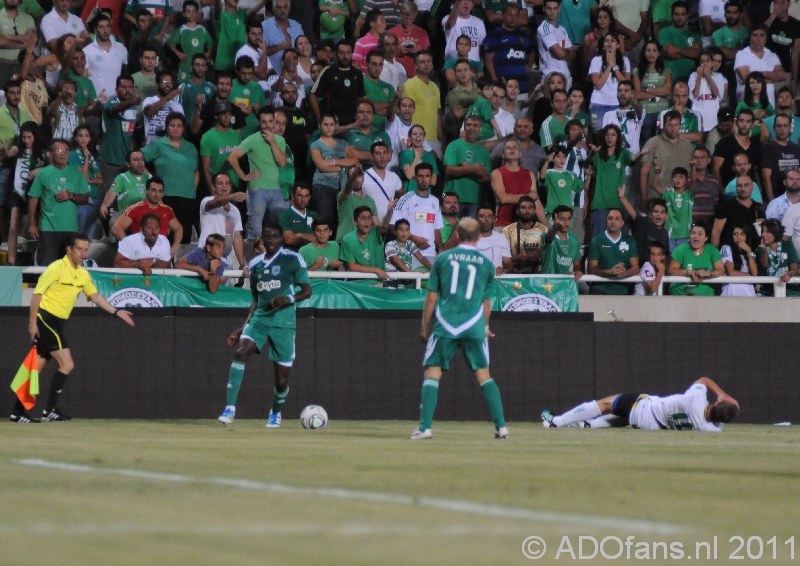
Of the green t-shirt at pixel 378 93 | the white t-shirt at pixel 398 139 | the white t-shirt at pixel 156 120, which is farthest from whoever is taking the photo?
the green t-shirt at pixel 378 93

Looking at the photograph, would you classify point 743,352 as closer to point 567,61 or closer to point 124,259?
point 567,61

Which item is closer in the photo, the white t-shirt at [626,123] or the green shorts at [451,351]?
the green shorts at [451,351]

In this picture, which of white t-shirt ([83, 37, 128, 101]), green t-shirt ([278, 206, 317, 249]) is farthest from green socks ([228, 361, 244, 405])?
white t-shirt ([83, 37, 128, 101])

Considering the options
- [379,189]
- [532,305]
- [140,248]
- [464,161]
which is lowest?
[532,305]

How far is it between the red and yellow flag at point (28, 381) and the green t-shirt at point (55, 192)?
100 inches

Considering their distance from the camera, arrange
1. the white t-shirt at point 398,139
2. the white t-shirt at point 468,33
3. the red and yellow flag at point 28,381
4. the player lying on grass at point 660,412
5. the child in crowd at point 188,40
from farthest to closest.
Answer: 1. the white t-shirt at point 468,33
2. the child in crowd at point 188,40
3. the white t-shirt at point 398,139
4. the red and yellow flag at point 28,381
5. the player lying on grass at point 660,412

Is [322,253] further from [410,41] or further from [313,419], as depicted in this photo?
[410,41]

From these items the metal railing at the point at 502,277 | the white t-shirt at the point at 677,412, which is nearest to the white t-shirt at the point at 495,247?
the metal railing at the point at 502,277

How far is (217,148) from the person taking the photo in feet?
69.7

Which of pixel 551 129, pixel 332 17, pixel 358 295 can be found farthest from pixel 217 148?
pixel 551 129

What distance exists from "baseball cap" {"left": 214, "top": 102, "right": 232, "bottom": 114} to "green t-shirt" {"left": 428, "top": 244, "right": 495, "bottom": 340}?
8.07 meters

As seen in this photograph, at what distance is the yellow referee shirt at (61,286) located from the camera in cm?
1778

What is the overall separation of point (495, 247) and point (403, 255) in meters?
1.31

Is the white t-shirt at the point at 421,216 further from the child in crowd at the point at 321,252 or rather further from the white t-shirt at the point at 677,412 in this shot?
the white t-shirt at the point at 677,412
